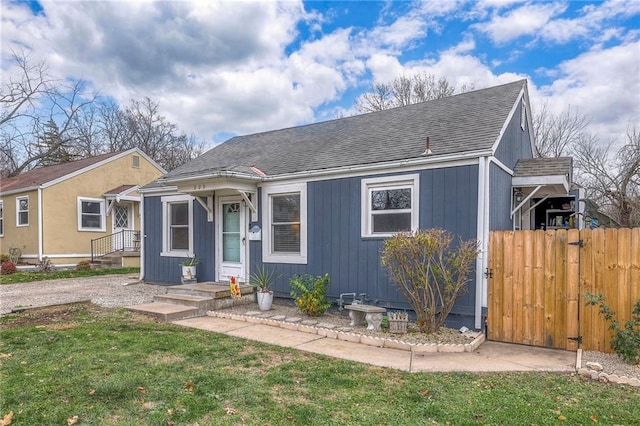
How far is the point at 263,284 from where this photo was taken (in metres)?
7.66

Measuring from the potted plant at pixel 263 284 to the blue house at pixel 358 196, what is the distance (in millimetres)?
170

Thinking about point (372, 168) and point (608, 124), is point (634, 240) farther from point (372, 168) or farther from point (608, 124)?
point (608, 124)

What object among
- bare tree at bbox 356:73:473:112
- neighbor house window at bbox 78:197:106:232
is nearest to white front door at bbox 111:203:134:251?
neighbor house window at bbox 78:197:106:232

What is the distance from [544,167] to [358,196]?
12.5 ft

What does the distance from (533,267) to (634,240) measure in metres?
1.19

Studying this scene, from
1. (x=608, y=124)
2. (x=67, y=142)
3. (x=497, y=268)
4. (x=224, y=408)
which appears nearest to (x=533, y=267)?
(x=497, y=268)

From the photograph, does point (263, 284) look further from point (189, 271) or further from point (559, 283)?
point (559, 283)

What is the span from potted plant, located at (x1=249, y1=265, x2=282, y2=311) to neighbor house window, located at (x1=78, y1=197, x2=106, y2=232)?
11010 mm

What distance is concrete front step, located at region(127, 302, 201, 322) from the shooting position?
267 inches

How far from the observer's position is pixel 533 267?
18.0 feet

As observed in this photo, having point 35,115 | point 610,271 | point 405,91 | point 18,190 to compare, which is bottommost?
point 610,271

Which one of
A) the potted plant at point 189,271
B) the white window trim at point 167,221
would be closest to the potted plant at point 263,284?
the potted plant at point 189,271

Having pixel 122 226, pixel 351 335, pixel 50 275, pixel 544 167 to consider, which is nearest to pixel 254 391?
pixel 351 335

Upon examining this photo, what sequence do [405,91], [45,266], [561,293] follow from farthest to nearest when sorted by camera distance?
[405,91] → [45,266] → [561,293]
